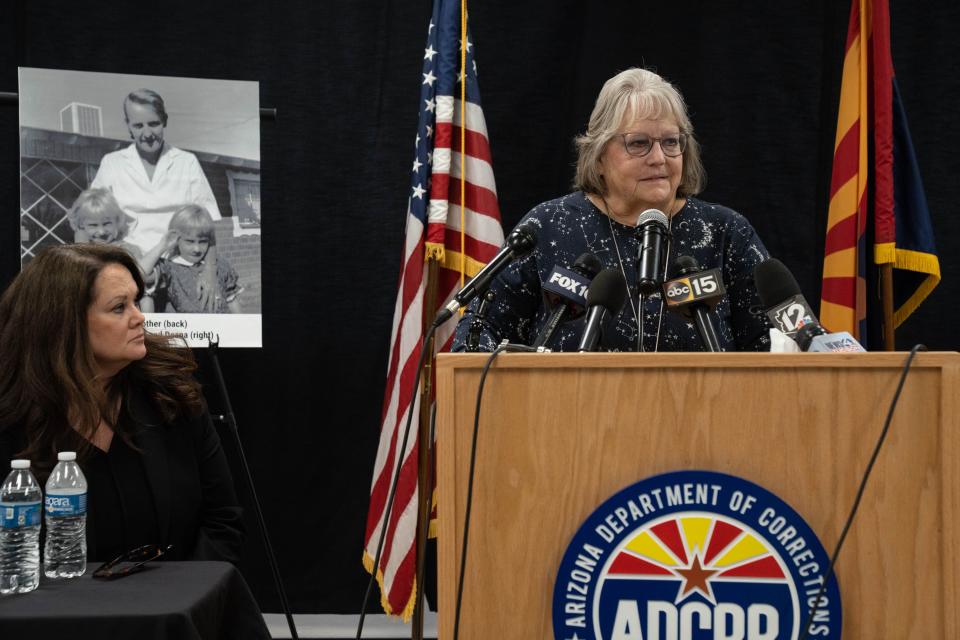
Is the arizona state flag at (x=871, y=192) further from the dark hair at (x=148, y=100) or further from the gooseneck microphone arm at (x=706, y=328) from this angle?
the dark hair at (x=148, y=100)

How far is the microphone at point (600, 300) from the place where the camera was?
1356mm

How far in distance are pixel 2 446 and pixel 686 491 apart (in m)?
1.67

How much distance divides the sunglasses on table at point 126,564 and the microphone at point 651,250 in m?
1.02

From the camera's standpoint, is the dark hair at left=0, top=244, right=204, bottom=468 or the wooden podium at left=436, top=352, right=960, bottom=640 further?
the dark hair at left=0, top=244, right=204, bottom=468

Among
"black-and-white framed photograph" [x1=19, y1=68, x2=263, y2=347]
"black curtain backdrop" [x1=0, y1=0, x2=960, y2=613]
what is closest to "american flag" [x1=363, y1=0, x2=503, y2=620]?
"black curtain backdrop" [x1=0, y1=0, x2=960, y2=613]

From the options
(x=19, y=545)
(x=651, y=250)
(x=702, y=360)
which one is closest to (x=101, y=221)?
(x=19, y=545)

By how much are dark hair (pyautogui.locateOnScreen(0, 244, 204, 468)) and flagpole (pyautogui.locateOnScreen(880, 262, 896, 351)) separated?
2.08 meters

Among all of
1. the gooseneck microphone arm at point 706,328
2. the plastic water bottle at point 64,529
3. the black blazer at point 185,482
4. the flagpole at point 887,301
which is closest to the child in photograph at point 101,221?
the black blazer at point 185,482

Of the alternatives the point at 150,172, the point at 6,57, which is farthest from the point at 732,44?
the point at 6,57

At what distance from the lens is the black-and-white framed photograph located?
298 centimetres

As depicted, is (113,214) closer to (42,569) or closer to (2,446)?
(2,446)

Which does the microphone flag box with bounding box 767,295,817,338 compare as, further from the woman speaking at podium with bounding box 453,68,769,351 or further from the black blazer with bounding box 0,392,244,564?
the black blazer with bounding box 0,392,244,564

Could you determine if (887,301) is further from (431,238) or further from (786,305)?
(786,305)

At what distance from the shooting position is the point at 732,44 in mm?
3516
